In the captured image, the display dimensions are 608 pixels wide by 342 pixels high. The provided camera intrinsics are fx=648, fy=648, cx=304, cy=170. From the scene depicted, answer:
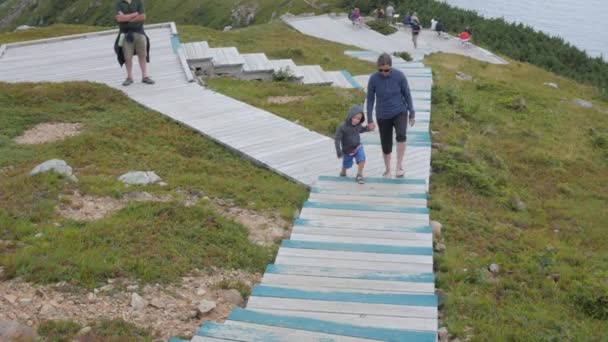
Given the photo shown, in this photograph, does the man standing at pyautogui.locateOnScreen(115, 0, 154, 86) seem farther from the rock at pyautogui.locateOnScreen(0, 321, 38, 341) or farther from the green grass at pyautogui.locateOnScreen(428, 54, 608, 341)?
the rock at pyautogui.locateOnScreen(0, 321, 38, 341)

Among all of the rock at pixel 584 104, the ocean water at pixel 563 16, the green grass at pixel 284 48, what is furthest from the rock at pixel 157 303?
the ocean water at pixel 563 16

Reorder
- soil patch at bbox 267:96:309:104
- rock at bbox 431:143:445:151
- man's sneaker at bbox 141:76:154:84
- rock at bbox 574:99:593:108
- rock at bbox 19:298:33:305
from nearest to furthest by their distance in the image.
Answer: rock at bbox 19:298:33:305
rock at bbox 431:143:445:151
man's sneaker at bbox 141:76:154:84
soil patch at bbox 267:96:309:104
rock at bbox 574:99:593:108

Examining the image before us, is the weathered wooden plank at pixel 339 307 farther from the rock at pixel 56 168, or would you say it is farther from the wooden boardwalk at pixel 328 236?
the rock at pixel 56 168

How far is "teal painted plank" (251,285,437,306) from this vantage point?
6887 mm

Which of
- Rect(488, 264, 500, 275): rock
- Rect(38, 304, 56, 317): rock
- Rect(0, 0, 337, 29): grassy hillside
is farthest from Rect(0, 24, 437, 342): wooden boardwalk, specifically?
Rect(0, 0, 337, 29): grassy hillside

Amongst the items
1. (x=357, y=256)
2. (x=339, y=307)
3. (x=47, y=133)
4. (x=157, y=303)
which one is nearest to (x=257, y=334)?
(x=339, y=307)

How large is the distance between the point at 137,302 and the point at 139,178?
3795 mm

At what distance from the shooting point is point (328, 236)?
8.79 metres

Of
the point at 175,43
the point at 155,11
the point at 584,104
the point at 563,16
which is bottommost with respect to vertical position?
the point at 155,11

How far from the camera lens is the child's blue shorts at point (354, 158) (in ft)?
34.4

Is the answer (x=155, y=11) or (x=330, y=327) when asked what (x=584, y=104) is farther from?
(x=155, y=11)

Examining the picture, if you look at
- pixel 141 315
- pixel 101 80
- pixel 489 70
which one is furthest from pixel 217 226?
pixel 489 70

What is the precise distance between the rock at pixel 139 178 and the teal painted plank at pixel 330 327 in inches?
175

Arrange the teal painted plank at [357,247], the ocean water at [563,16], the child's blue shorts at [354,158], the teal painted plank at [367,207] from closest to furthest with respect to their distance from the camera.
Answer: the teal painted plank at [357,247] < the teal painted plank at [367,207] < the child's blue shorts at [354,158] < the ocean water at [563,16]
